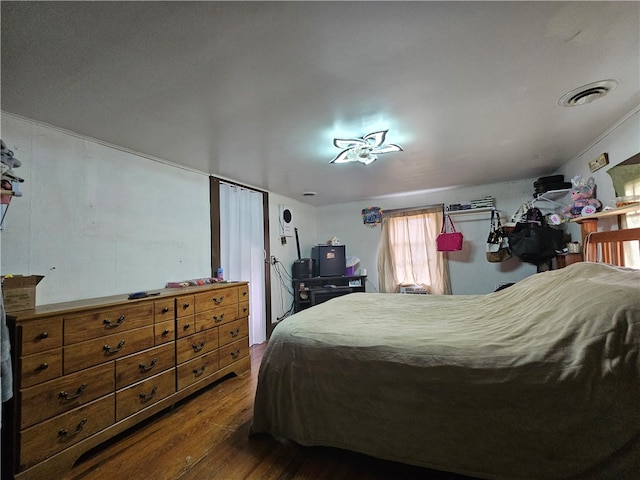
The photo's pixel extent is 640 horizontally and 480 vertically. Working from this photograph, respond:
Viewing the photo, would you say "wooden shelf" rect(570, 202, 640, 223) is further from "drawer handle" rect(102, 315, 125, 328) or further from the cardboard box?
the cardboard box

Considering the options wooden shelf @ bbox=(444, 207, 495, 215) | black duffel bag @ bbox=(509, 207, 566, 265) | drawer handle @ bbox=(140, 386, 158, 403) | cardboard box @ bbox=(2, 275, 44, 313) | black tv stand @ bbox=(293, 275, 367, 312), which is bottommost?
drawer handle @ bbox=(140, 386, 158, 403)

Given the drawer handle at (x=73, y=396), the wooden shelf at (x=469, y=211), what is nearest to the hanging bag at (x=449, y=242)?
the wooden shelf at (x=469, y=211)

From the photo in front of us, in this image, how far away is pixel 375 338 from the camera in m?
1.44

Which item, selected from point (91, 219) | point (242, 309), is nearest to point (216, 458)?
point (242, 309)

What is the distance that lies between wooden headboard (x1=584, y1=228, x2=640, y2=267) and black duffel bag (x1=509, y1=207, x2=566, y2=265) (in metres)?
0.71

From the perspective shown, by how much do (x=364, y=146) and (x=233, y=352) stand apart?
7.35ft

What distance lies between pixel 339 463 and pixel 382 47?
2.10m

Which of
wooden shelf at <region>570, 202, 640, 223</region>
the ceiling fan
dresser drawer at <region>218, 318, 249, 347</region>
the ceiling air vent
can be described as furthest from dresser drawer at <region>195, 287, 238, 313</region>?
wooden shelf at <region>570, 202, 640, 223</region>

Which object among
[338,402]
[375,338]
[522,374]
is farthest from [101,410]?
[522,374]

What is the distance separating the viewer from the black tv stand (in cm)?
427

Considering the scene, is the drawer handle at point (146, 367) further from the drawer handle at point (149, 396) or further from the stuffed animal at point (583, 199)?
the stuffed animal at point (583, 199)

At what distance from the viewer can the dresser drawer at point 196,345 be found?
6.98 feet

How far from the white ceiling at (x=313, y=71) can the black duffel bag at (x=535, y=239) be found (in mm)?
1063

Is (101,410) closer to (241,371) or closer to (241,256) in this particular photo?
(241,371)
